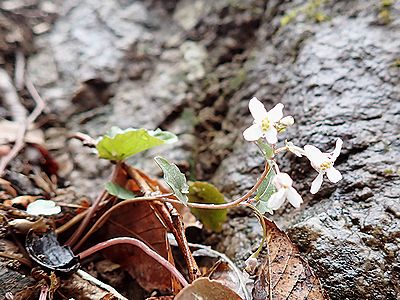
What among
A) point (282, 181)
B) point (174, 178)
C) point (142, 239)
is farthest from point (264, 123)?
point (142, 239)

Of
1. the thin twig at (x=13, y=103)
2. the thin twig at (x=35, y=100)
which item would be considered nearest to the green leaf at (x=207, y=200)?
the thin twig at (x=13, y=103)

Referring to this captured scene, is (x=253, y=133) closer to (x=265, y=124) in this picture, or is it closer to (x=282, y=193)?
(x=265, y=124)

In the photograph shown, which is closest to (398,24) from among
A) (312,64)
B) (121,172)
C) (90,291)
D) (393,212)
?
(312,64)

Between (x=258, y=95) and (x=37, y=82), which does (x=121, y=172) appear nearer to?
(x=258, y=95)

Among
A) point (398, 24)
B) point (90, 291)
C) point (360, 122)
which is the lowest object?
point (90, 291)

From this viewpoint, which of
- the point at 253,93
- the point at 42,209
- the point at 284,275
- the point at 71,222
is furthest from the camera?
the point at 253,93

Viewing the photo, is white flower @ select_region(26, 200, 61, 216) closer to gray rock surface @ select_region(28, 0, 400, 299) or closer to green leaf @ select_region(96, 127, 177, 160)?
green leaf @ select_region(96, 127, 177, 160)
